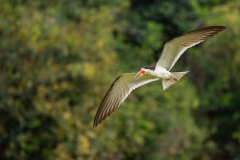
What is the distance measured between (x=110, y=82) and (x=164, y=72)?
570 cm

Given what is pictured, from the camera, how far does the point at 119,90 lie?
862 cm

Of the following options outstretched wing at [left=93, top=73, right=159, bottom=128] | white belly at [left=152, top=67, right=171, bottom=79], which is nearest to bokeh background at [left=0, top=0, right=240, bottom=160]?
→ outstretched wing at [left=93, top=73, right=159, bottom=128]

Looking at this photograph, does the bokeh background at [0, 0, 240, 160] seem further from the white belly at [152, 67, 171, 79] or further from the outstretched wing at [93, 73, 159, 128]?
the white belly at [152, 67, 171, 79]

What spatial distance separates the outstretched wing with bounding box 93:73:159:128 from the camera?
8414 millimetres

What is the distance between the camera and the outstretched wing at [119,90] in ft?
27.6

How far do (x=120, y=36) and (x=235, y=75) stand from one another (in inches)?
104

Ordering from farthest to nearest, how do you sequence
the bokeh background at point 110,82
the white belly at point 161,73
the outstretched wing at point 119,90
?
1. the bokeh background at point 110,82
2. the outstretched wing at point 119,90
3. the white belly at point 161,73

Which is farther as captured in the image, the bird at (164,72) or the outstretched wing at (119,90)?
the outstretched wing at (119,90)

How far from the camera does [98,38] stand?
13.9 meters

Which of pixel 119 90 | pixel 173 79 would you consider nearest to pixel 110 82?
pixel 119 90

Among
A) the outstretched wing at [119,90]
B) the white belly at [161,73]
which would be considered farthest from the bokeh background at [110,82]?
the white belly at [161,73]

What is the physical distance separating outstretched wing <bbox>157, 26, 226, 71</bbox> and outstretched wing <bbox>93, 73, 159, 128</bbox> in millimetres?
597

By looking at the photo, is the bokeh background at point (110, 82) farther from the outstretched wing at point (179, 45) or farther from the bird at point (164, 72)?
the outstretched wing at point (179, 45)

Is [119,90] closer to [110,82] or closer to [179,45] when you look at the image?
[179,45]
